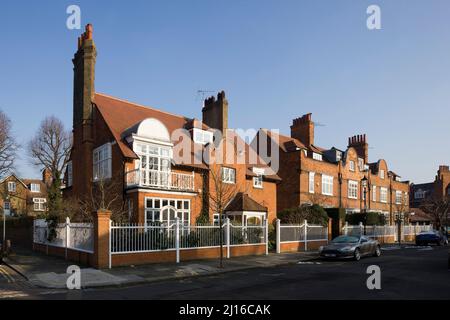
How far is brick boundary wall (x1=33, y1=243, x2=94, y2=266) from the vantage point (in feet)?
56.5

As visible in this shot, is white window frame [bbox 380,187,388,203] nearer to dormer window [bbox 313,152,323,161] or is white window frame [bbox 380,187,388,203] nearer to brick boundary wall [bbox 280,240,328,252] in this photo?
dormer window [bbox 313,152,323,161]

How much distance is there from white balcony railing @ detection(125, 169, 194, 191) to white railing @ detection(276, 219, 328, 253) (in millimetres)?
5902

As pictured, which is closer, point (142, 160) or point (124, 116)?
point (142, 160)

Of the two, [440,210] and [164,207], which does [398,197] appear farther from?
[164,207]

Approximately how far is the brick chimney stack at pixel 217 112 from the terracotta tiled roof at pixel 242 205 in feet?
20.8

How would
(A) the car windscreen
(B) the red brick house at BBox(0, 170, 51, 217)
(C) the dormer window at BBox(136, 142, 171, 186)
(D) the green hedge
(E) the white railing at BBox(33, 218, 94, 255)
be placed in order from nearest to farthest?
(E) the white railing at BBox(33, 218, 94, 255) → (A) the car windscreen → (C) the dormer window at BBox(136, 142, 171, 186) → (D) the green hedge → (B) the red brick house at BBox(0, 170, 51, 217)

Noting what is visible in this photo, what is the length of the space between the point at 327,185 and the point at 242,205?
15879mm

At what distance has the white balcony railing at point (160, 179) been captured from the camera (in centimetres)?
2305

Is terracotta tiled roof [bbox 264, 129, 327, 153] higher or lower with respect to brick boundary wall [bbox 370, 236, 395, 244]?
higher

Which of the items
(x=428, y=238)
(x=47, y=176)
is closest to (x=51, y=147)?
(x=47, y=176)

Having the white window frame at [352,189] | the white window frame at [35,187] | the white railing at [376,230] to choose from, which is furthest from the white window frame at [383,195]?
the white window frame at [35,187]

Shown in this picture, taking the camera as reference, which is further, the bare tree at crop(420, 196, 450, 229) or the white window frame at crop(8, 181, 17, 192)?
the white window frame at crop(8, 181, 17, 192)

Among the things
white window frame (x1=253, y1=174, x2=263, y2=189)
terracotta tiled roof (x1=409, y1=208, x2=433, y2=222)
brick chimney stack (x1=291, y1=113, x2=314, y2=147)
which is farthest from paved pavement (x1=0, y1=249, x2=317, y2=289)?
terracotta tiled roof (x1=409, y1=208, x2=433, y2=222)

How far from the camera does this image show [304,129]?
4144 centimetres
